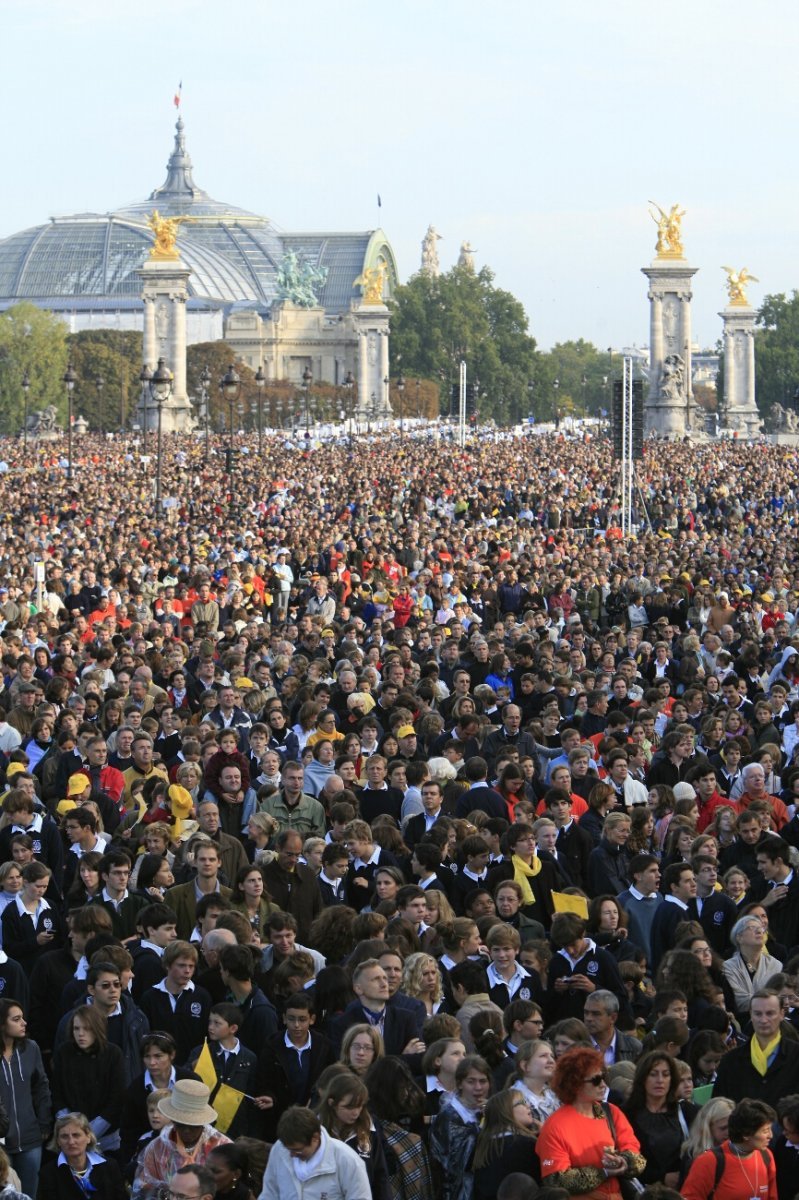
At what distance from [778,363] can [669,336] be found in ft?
144

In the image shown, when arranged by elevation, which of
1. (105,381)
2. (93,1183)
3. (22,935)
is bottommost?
(93,1183)

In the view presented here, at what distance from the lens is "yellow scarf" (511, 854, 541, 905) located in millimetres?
10242

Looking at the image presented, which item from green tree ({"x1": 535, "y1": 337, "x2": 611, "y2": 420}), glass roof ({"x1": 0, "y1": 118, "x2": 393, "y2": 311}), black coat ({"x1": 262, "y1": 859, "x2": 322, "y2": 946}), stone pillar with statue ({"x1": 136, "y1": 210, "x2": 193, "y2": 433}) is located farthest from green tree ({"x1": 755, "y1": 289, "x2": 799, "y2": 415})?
black coat ({"x1": 262, "y1": 859, "x2": 322, "y2": 946})

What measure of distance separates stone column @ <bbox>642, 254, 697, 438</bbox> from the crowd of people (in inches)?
2438

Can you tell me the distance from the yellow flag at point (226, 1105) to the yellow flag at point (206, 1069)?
0.13 feet

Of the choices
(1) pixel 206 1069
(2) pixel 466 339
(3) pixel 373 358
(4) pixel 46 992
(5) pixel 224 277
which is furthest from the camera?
(5) pixel 224 277

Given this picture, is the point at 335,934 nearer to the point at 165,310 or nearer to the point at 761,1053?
the point at 761,1053

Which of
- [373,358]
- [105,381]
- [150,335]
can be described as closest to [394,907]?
[150,335]

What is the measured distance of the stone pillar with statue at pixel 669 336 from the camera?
82812 mm

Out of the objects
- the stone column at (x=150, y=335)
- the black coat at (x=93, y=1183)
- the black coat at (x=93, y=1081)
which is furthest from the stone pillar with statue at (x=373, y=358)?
the black coat at (x=93, y=1183)

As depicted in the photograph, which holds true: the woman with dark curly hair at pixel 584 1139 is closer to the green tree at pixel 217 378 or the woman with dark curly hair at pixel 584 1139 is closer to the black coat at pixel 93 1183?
the black coat at pixel 93 1183

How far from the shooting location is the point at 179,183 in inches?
7574

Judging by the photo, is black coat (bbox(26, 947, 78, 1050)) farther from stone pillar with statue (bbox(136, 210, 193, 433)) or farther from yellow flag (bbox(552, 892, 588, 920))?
stone pillar with statue (bbox(136, 210, 193, 433))

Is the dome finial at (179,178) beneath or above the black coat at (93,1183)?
above
